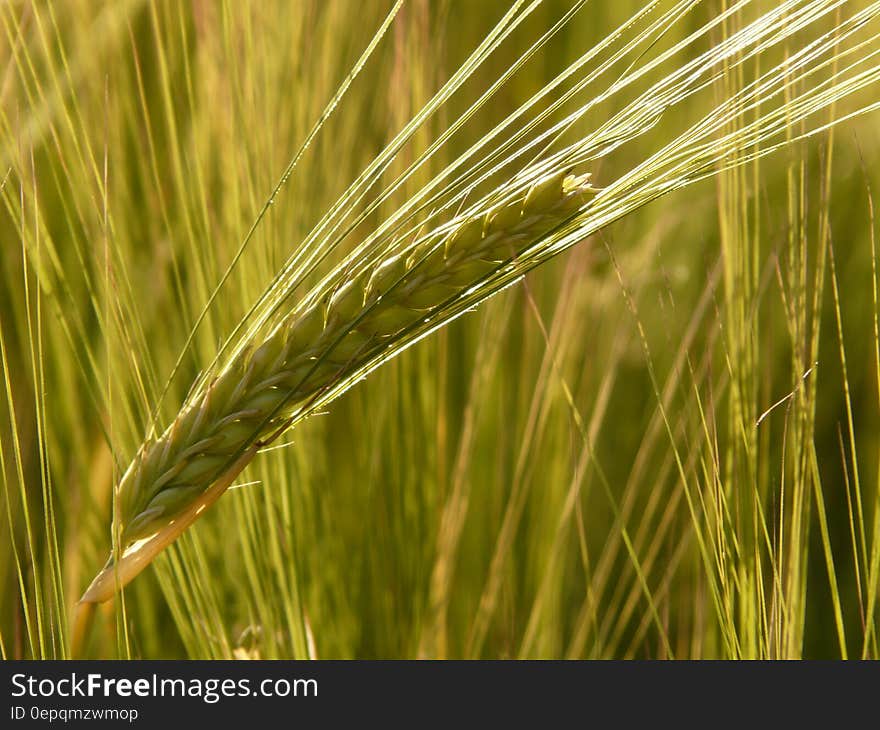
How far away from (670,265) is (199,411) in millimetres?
549

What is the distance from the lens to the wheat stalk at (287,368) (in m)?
0.37

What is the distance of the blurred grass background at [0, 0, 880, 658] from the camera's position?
50 cm

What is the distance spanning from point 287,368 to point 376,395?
0.28m

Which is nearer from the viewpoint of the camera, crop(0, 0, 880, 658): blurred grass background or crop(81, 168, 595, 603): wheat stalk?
crop(81, 168, 595, 603): wheat stalk

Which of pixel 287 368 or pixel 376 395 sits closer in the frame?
pixel 287 368

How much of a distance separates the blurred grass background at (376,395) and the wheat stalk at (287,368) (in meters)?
0.07

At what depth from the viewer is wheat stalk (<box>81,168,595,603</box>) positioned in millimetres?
375

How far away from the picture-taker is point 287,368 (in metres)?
0.38

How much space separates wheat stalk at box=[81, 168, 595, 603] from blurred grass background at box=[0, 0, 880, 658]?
68mm

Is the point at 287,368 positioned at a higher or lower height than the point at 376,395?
lower

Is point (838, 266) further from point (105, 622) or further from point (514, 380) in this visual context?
point (105, 622)

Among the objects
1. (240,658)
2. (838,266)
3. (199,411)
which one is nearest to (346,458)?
(240,658)

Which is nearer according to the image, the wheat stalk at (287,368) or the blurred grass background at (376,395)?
the wheat stalk at (287,368)
